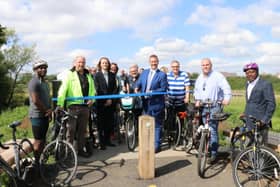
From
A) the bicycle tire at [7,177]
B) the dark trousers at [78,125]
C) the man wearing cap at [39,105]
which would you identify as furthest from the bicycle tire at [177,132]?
the bicycle tire at [7,177]

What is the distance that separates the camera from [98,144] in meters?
8.09

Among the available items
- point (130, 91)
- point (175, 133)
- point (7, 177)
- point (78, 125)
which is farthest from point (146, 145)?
point (130, 91)

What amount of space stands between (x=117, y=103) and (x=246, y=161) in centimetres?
399

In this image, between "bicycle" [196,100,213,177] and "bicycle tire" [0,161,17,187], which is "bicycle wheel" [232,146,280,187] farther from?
"bicycle tire" [0,161,17,187]

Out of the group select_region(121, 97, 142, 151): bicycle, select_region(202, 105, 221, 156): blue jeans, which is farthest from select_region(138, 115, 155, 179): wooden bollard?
select_region(121, 97, 142, 151): bicycle

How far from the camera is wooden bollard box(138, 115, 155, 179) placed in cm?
564

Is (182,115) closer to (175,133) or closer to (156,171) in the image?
(175,133)

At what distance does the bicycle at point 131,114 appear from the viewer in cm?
791

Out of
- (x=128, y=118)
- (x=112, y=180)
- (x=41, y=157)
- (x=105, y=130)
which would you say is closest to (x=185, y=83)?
(x=128, y=118)

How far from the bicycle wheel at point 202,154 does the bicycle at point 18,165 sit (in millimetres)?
2707

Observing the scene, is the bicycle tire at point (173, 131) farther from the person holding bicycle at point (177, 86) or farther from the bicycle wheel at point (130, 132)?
the bicycle wheel at point (130, 132)

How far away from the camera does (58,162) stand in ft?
18.5

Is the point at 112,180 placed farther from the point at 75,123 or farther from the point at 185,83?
the point at 185,83

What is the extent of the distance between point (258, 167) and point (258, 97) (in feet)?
3.63
